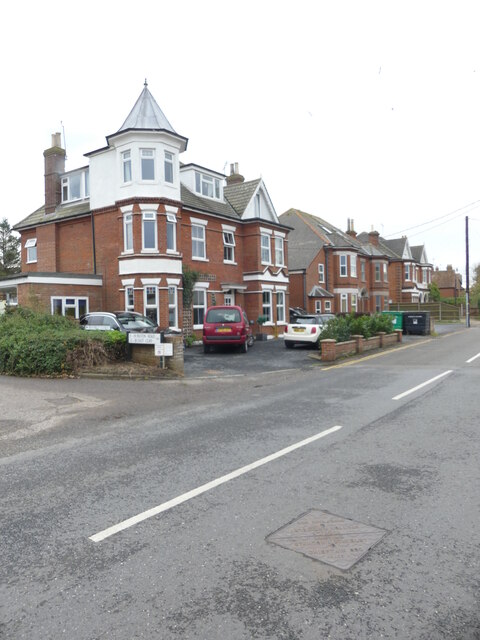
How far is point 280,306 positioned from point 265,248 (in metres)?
3.87

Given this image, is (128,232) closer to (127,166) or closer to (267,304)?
(127,166)

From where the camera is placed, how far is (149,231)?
860 inches

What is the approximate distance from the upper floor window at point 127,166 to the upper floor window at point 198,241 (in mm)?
4160

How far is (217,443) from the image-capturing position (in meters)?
6.40

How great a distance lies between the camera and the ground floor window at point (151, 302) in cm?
2175

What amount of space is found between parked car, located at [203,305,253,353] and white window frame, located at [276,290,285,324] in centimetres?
1056

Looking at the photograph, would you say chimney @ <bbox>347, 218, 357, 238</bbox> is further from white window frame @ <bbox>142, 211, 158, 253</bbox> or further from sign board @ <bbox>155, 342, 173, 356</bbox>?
sign board @ <bbox>155, 342, 173, 356</bbox>

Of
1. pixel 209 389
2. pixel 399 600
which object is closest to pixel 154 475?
pixel 399 600

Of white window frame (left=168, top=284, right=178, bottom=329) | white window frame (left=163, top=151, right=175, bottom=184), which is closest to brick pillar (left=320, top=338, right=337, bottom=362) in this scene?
white window frame (left=168, top=284, right=178, bottom=329)

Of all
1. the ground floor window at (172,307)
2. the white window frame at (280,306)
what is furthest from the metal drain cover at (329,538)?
the white window frame at (280,306)

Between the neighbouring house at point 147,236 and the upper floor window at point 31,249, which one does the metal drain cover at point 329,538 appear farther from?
the upper floor window at point 31,249

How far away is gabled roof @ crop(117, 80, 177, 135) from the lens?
884 inches

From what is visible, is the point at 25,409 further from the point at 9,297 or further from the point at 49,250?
the point at 49,250

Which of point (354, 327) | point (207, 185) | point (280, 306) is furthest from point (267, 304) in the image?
point (354, 327)
